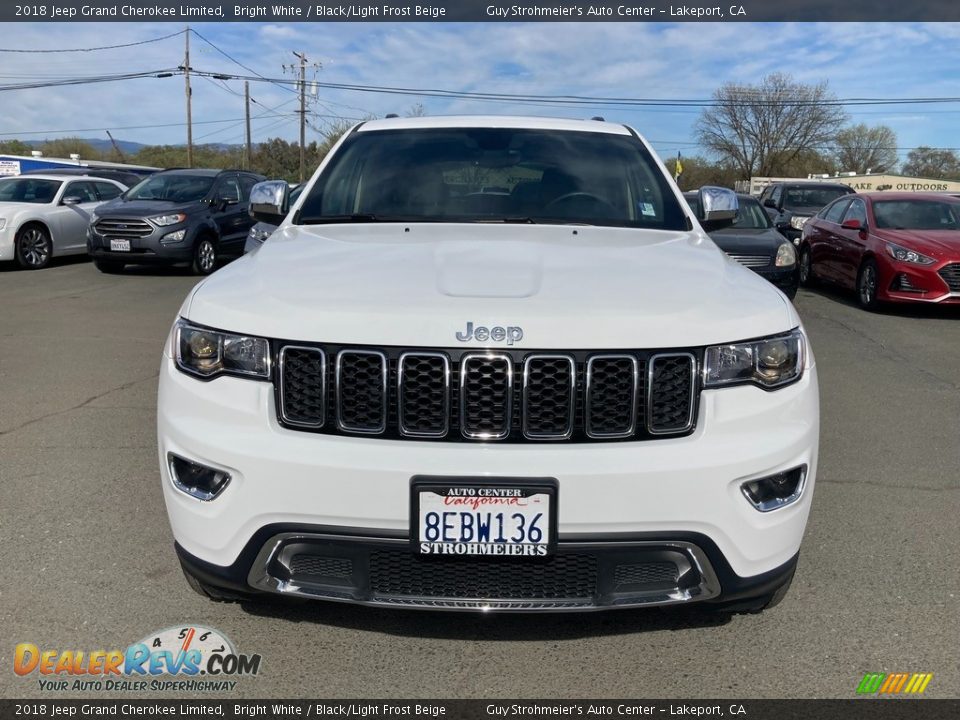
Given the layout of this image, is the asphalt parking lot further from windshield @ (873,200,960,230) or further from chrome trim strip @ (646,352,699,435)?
windshield @ (873,200,960,230)

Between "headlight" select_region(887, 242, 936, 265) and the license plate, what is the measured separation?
379 inches

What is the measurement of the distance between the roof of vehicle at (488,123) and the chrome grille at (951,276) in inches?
290

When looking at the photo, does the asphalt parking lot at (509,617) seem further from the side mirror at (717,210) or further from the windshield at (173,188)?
the windshield at (173,188)

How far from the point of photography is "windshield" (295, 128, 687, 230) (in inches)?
152

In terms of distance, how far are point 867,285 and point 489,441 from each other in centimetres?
1021

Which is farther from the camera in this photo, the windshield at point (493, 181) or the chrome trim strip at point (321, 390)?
the windshield at point (493, 181)

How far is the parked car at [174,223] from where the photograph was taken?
45.0ft

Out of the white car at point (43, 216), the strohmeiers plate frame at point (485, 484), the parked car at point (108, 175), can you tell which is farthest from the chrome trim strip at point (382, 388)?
the parked car at point (108, 175)

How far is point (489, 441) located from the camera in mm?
2455

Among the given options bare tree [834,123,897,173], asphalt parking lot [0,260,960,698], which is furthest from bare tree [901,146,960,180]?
asphalt parking lot [0,260,960,698]

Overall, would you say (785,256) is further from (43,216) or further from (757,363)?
(43,216)

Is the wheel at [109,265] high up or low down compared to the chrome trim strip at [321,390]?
down
